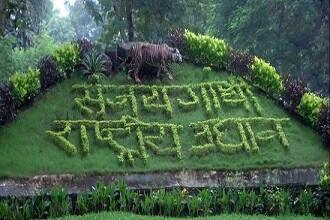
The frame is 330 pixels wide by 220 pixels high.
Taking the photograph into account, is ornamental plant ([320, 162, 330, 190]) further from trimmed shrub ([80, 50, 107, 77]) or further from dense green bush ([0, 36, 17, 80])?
dense green bush ([0, 36, 17, 80])

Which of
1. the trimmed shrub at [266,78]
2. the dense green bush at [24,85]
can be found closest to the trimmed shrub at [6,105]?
the dense green bush at [24,85]

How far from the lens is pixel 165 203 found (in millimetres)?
9570

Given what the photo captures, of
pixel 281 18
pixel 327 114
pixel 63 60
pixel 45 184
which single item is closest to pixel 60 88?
pixel 63 60

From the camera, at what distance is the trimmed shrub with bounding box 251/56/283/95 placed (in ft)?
42.3

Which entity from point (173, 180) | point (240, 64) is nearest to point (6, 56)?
point (240, 64)

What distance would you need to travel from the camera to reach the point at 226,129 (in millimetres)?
11797

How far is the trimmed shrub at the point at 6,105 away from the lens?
11.2 metres

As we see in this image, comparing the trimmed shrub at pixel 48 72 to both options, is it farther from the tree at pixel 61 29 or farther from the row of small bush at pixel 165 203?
the tree at pixel 61 29

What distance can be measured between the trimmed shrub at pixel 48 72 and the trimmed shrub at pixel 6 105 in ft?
3.63

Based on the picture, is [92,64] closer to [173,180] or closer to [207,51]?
[207,51]

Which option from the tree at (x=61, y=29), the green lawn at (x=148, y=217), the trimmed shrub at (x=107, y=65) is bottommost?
the green lawn at (x=148, y=217)

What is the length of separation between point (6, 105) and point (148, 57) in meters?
3.53

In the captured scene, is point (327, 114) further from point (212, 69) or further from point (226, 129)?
point (212, 69)

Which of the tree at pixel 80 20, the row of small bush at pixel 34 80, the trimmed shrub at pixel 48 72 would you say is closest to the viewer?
the row of small bush at pixel 34 80
